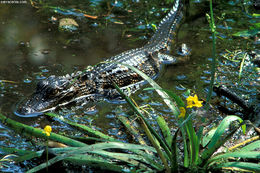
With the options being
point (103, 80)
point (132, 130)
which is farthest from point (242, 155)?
point (103, 80)

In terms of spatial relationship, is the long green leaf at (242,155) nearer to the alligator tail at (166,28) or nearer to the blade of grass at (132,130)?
the blade of grass at (132,130)

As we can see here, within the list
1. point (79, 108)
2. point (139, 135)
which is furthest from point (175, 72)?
point (139, 135)

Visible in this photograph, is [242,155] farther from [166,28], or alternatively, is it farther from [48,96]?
[166,28]

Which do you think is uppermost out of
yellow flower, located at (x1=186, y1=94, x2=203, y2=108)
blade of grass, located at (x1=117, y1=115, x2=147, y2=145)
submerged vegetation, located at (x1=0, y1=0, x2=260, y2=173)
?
yellow flower, located at (x1=186, y1=94, x2=203, y2=108)

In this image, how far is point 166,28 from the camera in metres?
6.33

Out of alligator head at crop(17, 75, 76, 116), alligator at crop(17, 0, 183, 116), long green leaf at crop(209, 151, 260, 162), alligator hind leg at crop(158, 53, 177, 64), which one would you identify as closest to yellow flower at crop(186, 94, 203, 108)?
long green leaf at crop(209, 151, 260, 162)

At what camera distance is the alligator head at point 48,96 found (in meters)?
3.82

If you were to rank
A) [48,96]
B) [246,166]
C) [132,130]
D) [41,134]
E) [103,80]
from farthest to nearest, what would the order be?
[103,80], [48,96], [132,130], [41,134], [246,166]

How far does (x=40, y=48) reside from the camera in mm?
5363

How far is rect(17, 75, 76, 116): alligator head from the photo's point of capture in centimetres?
382

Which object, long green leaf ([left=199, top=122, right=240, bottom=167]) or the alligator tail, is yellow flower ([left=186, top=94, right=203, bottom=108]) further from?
the alligator tail

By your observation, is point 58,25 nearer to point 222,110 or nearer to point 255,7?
point 222,110

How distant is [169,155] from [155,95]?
1.84m

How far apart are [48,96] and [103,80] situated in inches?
39.3
